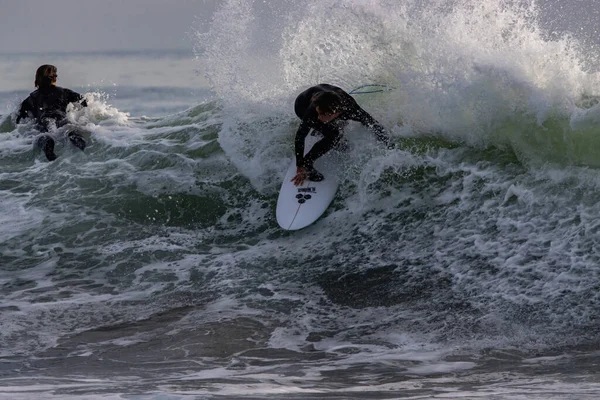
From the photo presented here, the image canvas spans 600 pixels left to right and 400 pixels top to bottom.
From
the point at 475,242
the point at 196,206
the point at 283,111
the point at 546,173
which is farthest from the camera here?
the point at 283,111

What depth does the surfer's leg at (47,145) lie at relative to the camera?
1122cm

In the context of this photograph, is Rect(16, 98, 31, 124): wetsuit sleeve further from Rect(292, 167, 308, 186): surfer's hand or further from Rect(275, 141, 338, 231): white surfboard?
Rect(292, 167, 308, 186): surfer's hand

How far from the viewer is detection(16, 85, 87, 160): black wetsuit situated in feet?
38.1

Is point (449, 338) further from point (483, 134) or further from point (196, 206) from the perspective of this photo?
point (196, 206)

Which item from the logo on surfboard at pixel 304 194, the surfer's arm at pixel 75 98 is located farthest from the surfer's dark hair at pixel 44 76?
the logo on surfboard at pixel 304 194

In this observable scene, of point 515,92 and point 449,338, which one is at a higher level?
point 515,92

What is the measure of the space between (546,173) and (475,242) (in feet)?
3.31

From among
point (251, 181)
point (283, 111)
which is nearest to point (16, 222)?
point (251, 181)

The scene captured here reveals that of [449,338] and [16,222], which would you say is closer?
[449,338]

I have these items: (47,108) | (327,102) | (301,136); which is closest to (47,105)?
(47,108)

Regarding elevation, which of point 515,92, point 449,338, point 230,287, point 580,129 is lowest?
point 449,338

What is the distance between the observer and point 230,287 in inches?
291

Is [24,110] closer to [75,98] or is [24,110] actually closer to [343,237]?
[75,98]

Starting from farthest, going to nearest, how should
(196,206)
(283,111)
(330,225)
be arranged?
(283,111)
(196,206)
(330,225)
